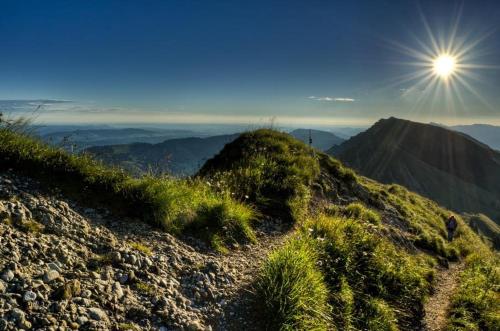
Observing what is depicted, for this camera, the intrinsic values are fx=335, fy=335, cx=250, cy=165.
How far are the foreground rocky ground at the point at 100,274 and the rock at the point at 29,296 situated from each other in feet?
0.04

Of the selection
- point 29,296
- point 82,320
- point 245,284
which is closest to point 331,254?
point 245,284

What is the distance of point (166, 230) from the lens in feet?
27.7

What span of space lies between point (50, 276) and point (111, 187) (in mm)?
3809

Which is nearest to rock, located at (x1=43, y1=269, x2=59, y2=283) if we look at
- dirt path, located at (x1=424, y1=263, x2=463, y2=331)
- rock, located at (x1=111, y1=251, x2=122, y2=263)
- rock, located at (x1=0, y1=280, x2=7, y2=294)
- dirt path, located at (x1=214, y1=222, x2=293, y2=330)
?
rock, located at (x1=0, y1=280, x2=7, y2=294)

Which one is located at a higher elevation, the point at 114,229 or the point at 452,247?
the point at 114,229

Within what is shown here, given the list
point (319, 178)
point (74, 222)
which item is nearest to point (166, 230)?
point (74, 222)

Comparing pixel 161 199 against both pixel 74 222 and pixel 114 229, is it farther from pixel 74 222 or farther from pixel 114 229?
pixel 74 222

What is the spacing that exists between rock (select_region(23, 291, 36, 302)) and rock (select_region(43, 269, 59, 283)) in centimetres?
40

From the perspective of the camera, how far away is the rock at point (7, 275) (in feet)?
15.3

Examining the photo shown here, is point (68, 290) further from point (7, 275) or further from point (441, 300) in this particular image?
point (441, 300)

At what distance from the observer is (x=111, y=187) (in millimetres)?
8641

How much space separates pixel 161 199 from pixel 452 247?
15840 millimetres

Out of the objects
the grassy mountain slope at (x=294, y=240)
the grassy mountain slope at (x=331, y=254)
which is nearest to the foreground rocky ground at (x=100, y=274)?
the grassy mountain slope at (x=294, y=240)

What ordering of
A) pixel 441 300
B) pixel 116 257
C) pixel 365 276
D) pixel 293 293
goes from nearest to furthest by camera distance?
1. pixel 116 257
2. pixel 293 293
3. pixel 365 276
4. pixel 441 300
